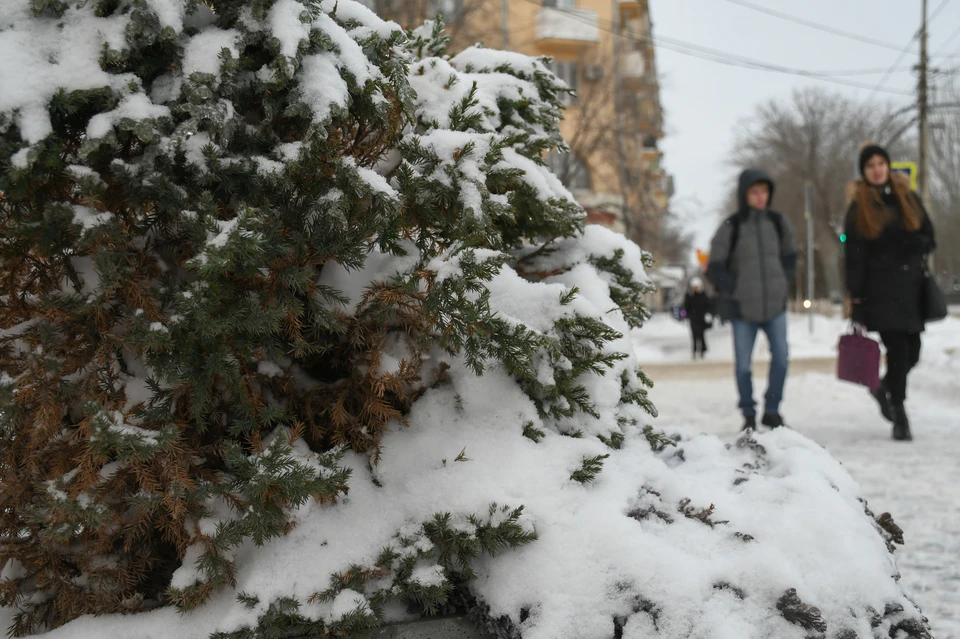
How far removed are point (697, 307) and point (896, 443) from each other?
11.3m

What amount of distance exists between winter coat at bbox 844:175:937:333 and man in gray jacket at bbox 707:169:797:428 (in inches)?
20.1

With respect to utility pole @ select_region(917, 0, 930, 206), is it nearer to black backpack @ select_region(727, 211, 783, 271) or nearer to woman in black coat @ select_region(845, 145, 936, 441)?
woman in black coat @ select_region(845, 145, 936, 441)

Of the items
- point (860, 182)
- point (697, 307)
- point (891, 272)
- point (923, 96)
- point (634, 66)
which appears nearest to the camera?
point (891, 272)

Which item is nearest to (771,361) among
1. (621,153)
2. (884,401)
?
(884,401)

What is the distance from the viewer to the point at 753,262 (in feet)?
18.6

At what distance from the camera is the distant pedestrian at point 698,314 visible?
16672 mm

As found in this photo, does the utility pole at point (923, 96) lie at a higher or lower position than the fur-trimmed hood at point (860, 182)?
higher

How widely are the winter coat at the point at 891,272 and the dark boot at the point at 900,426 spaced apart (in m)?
0.64

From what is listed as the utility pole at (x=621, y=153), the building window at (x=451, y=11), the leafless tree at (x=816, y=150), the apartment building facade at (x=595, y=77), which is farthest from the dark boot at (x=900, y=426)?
the leafless tree at (x=816, y=150)

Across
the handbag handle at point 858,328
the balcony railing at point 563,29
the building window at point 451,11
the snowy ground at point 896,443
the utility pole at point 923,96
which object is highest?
the balcony railing at point 563,29

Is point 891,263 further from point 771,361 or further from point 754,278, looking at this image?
point 771,361

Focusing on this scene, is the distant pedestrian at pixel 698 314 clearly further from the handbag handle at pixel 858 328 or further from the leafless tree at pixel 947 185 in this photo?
the leafless tree at pixel 947 185

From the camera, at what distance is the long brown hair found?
560 centimetres

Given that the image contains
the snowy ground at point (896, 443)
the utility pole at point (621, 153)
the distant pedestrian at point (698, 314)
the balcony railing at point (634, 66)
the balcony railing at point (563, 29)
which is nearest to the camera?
the snowy ground at point (896, 443)
